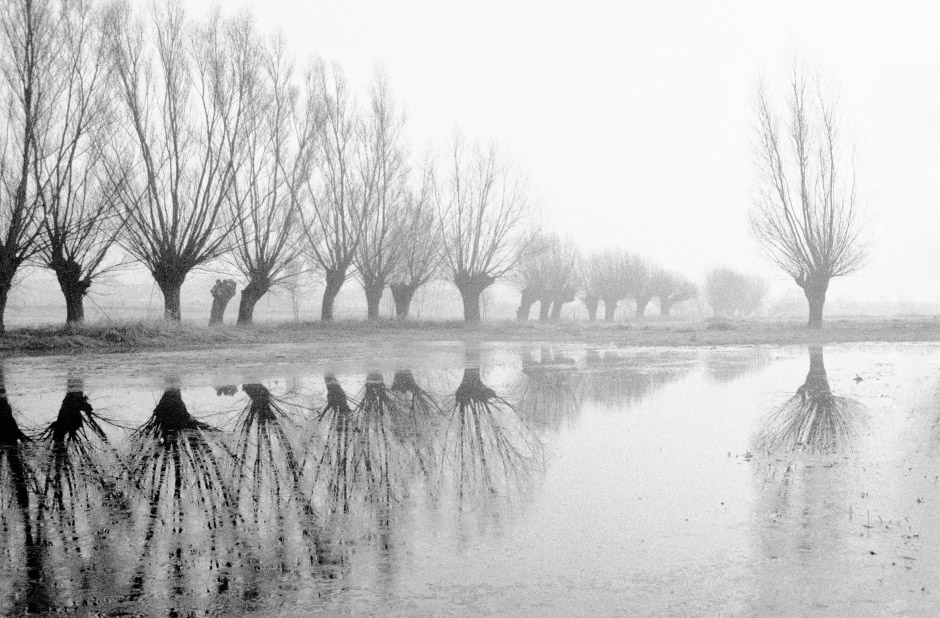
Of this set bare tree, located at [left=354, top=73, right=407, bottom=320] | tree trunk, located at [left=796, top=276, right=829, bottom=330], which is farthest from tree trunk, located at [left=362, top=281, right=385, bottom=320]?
tree trunk, located at [left=796, top=276, right=829, bottom=330]

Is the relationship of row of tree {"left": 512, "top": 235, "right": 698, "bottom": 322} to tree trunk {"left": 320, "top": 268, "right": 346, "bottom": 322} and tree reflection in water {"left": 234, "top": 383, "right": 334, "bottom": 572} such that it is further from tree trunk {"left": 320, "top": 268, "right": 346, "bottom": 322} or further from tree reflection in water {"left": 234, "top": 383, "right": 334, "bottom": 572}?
tree reflection in water {"left": 234, "top": 383, "right": 334, "bottom": 572}

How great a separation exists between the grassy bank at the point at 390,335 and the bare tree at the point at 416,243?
3.82 m

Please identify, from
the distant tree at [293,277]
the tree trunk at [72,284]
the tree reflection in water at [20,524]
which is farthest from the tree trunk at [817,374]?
the tree trunk at [72,284]

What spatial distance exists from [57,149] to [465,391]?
16917 millimetres

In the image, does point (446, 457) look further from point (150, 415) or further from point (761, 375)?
point (761, 375)

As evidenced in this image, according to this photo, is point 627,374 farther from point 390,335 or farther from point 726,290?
point 726,290

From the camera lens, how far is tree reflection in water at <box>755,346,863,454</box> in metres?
7.39

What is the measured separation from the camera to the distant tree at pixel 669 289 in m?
73.3

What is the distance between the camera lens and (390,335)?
27.7 m

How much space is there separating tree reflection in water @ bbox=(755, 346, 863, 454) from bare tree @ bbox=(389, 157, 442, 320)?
24.5 m

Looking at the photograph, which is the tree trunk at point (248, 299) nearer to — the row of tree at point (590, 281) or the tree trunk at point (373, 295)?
the tree trunk at point (373, 295)

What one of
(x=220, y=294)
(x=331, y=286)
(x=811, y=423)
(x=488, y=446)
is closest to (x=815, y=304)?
(x=331, y=286)

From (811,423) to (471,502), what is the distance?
5195 mm

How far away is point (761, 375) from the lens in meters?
13.9
